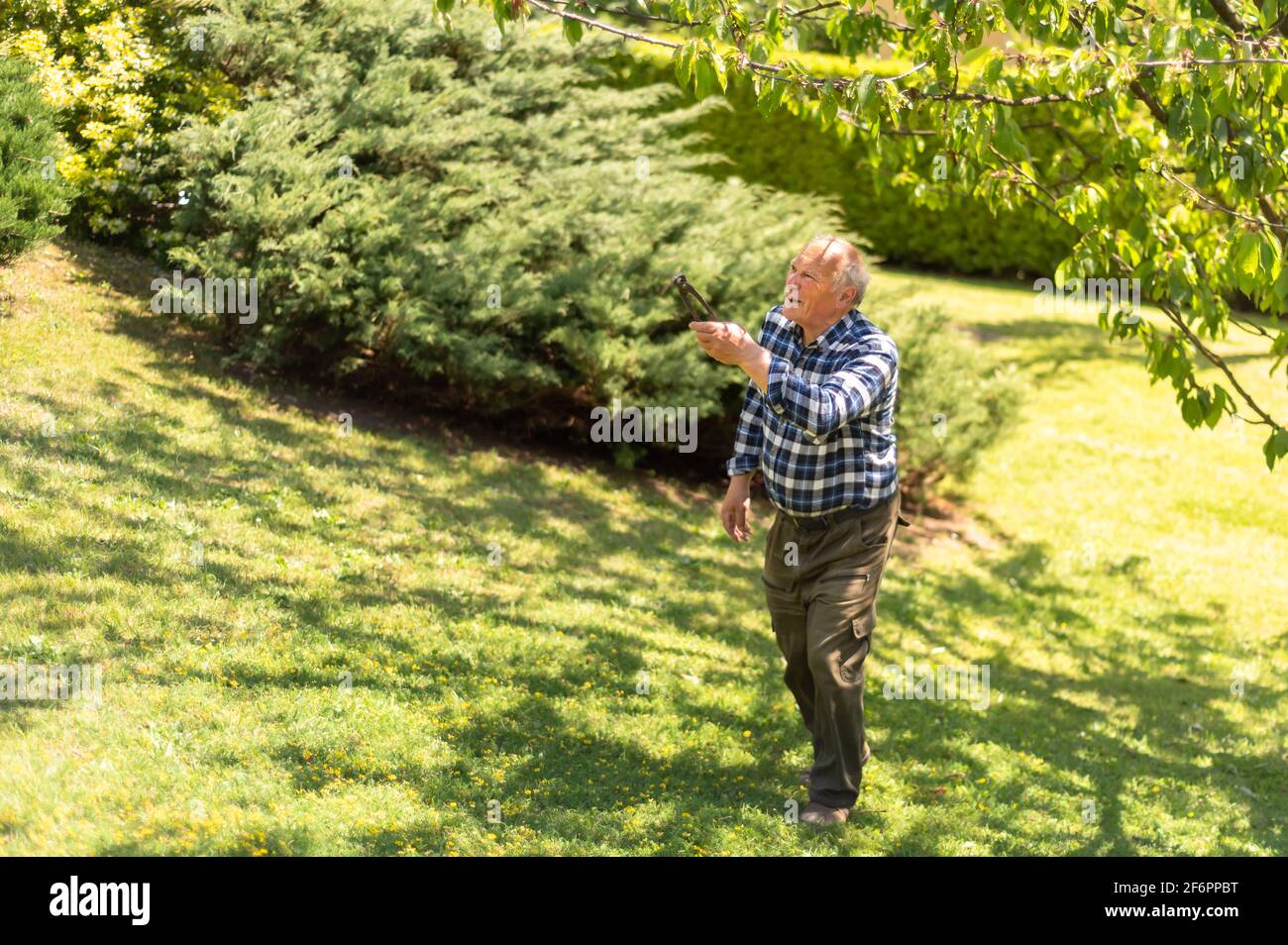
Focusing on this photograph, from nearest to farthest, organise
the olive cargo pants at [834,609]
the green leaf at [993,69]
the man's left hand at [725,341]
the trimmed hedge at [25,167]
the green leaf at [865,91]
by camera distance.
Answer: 1. the man's left hand at [725,341]
2. the olive cargo pants at [834,609]
3. the green leaf at [865,91]
4. the green leaf at [993,69]
5. the trimmed hedge at [25,167]

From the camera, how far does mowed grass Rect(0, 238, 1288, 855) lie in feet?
16.6

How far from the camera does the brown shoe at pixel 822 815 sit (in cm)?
551

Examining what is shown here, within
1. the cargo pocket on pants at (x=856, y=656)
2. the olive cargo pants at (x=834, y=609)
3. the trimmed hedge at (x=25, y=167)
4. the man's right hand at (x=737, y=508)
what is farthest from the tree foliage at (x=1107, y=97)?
the trimmed hedge at (x=25, y=167)

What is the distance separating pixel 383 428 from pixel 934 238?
12.5 m

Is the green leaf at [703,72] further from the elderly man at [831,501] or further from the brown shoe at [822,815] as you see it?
the brown shoe at [822,815]

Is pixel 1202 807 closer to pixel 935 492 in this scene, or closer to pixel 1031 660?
pixel 1031 660

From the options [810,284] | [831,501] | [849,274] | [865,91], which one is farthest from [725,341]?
[865,91]

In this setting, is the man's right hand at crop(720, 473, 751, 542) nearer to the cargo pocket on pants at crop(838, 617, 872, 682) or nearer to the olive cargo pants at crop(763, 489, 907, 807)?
the olive cargo pants at crop(763, 489, 907, 807)

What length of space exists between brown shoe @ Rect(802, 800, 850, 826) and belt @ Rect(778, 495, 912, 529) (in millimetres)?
1182

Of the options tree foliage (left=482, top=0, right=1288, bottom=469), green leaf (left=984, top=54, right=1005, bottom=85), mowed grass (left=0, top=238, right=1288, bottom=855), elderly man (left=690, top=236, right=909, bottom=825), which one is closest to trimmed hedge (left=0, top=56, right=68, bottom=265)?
mowed grass (left=0, top=238, right=1288, bottom=855)

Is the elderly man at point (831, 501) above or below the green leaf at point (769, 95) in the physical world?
below

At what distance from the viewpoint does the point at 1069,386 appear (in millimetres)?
14898

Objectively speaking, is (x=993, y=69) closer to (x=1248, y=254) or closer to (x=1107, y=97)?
(x=1107, y=97)

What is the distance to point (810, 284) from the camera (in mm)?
5059
